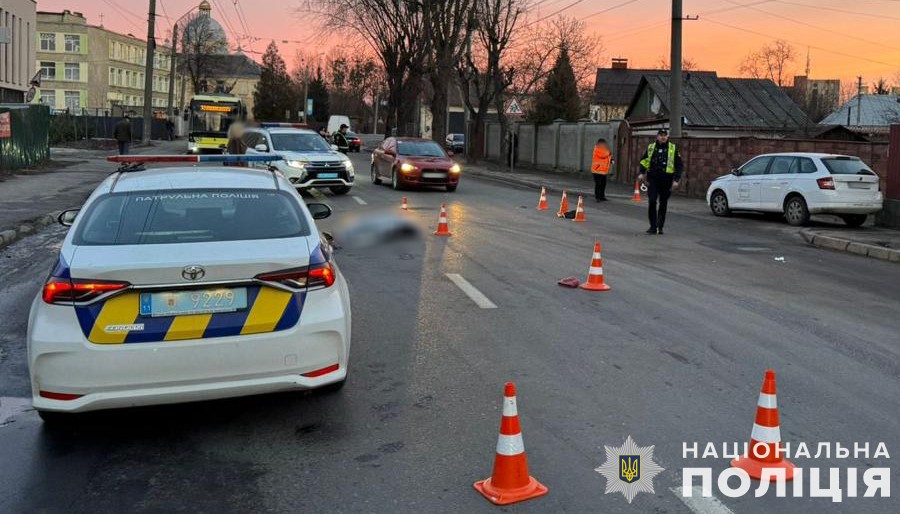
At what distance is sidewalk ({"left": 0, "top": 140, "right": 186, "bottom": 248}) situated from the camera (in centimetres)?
1382

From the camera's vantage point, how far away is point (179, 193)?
5379 millimetres

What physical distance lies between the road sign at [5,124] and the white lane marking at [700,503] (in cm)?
2279

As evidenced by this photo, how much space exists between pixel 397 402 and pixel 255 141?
18187 mm

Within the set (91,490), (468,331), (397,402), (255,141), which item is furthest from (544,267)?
(255,141)

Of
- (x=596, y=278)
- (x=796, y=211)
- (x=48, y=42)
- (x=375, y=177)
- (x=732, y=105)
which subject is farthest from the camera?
(x=48, y=42)

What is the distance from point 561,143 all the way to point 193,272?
3165 cm

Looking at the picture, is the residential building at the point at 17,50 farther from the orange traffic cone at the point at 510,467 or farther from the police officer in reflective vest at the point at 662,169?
the orange traffic cone at the point at 510,467

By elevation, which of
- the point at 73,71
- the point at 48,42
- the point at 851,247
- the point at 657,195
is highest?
the point at 48,42

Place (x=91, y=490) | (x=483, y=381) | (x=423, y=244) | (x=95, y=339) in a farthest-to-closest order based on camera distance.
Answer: (x=423, y=244) < (x=483, y=381) < (x=95, y=339) < (x=91, y=490)

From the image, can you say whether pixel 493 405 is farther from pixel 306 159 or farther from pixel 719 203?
pixel 306 159

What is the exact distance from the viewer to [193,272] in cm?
446

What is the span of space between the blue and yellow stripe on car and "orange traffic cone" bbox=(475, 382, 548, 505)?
1.43m

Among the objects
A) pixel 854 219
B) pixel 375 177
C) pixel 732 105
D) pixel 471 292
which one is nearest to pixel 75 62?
pixel 732 105

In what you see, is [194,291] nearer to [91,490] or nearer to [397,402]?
[91,490]
